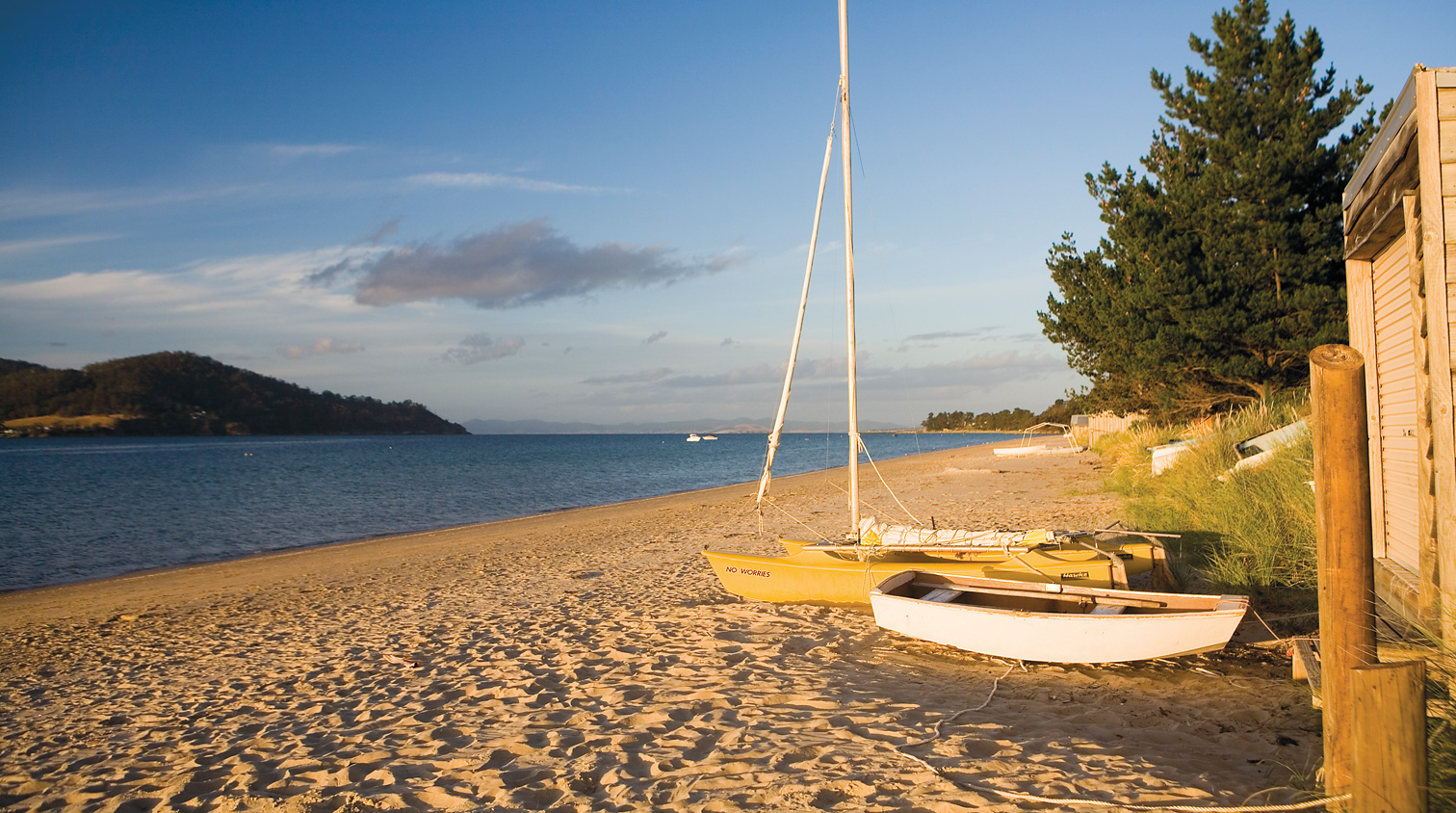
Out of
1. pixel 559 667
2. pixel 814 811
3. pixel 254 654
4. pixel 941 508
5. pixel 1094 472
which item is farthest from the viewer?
pixel 1094 472

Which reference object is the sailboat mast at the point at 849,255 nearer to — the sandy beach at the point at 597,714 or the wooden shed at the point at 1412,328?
the sandy beach at the point at 597,714

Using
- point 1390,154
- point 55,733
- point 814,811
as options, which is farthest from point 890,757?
point 55,733

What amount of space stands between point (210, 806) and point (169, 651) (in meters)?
5.79

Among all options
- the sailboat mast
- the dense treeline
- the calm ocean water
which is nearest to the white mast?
the sailboat mast

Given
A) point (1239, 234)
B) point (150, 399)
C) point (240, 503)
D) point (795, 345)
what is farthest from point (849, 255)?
point (150, 399)

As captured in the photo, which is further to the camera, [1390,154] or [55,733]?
[55,733]

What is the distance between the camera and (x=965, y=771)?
5.02m

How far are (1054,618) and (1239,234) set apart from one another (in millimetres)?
14695

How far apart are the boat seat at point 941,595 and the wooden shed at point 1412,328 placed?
11.4 feet

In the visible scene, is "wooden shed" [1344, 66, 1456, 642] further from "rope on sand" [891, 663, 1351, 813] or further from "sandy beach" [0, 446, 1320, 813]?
"rope on sand" [891, 663, 1351, 813]

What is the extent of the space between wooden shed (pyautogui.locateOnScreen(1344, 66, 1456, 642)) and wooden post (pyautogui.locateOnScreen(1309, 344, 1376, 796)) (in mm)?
1567

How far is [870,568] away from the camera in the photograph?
945 cm

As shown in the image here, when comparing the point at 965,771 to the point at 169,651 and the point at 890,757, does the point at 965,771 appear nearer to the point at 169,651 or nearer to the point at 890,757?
the point at 890,757

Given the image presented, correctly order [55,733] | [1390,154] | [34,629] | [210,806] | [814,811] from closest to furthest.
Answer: [814,811], [210,806], [1390,154], [55,733], [34,629]
